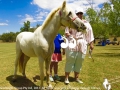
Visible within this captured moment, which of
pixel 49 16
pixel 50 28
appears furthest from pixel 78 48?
pixel 49 16

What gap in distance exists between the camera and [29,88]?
5164 millimetres

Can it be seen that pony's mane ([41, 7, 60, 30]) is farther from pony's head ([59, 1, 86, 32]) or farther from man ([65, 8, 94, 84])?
man ([65, 8, 94, 84])

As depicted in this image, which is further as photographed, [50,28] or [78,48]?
[78,48]

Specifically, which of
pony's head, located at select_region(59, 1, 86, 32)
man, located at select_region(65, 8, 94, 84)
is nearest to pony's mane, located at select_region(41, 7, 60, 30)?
pony's head, located at select_region(59, 1, 86, 32)

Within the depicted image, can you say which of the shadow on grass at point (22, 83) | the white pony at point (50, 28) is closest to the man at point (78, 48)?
the white pony at point (50, 28)

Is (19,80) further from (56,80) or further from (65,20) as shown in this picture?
(65,20)

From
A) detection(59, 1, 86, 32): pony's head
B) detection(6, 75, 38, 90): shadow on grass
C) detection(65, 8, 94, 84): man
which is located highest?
detection(59, 1, 86, 32): pony's head

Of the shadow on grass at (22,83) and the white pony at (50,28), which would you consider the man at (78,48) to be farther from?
the shadow on grass at (22,83)

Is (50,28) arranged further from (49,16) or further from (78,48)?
(78,48)

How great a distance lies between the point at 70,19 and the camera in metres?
4.17

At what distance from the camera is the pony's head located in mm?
4152

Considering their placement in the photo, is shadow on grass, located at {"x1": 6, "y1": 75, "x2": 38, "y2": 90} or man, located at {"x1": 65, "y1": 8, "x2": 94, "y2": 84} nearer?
shadow on grass, located at {"x1": 6, "y1": 75, "x2": 38, "y2": 90}

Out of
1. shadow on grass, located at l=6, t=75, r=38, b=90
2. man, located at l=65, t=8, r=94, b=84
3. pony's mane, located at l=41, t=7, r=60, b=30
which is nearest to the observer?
pony's mane, located at l=41, t=7, r=60, b=30

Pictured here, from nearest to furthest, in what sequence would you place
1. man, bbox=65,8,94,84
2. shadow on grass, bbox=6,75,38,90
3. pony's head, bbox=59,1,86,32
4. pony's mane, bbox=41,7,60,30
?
pony's head, bbox=59,1,86,32 → pony's mane, bbox=41,7,60,30 → shadow on grass, bbox=6,75,38,90 → man, bbox=65,8,94,84
